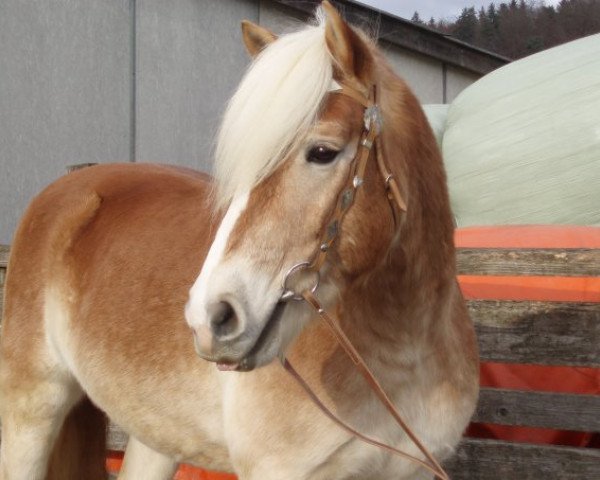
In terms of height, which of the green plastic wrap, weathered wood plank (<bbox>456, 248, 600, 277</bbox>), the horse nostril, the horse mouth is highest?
the horse nostril

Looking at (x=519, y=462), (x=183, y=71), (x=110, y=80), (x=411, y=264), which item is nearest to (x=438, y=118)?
(x=519, y=462)

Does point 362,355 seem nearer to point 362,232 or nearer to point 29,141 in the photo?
point 362,232

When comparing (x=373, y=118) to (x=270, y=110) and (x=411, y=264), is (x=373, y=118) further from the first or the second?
(x=411, y=264)

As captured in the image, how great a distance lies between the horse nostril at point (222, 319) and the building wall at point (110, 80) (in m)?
6.36

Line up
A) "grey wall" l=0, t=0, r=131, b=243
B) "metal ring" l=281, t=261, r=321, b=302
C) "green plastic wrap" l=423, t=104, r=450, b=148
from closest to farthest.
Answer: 1. "metal ring" l=281, t=261, r=321, b=302
2. "green plastic wrap" l=423, t=104, r=450, b=148
3. "grey wall" l=0, t=0, r=131, b=243

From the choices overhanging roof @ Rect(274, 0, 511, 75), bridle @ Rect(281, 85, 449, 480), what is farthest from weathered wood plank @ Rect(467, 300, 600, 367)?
overhanging roof @ Rect(274, 0, 511, 75)

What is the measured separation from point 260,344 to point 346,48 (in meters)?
0.72

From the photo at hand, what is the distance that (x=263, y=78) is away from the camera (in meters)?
2.12

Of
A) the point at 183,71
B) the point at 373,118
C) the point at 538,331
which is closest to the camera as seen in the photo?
the point at 373,118

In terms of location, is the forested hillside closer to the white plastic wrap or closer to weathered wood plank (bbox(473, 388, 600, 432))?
the white plastic wrap

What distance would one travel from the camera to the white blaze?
191 centimetres

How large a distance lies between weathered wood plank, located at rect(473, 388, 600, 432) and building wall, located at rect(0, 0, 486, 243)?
5.54 m

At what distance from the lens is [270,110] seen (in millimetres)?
2061

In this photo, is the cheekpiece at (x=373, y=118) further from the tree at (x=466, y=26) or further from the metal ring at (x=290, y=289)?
the tree at (x=466, y=26)
